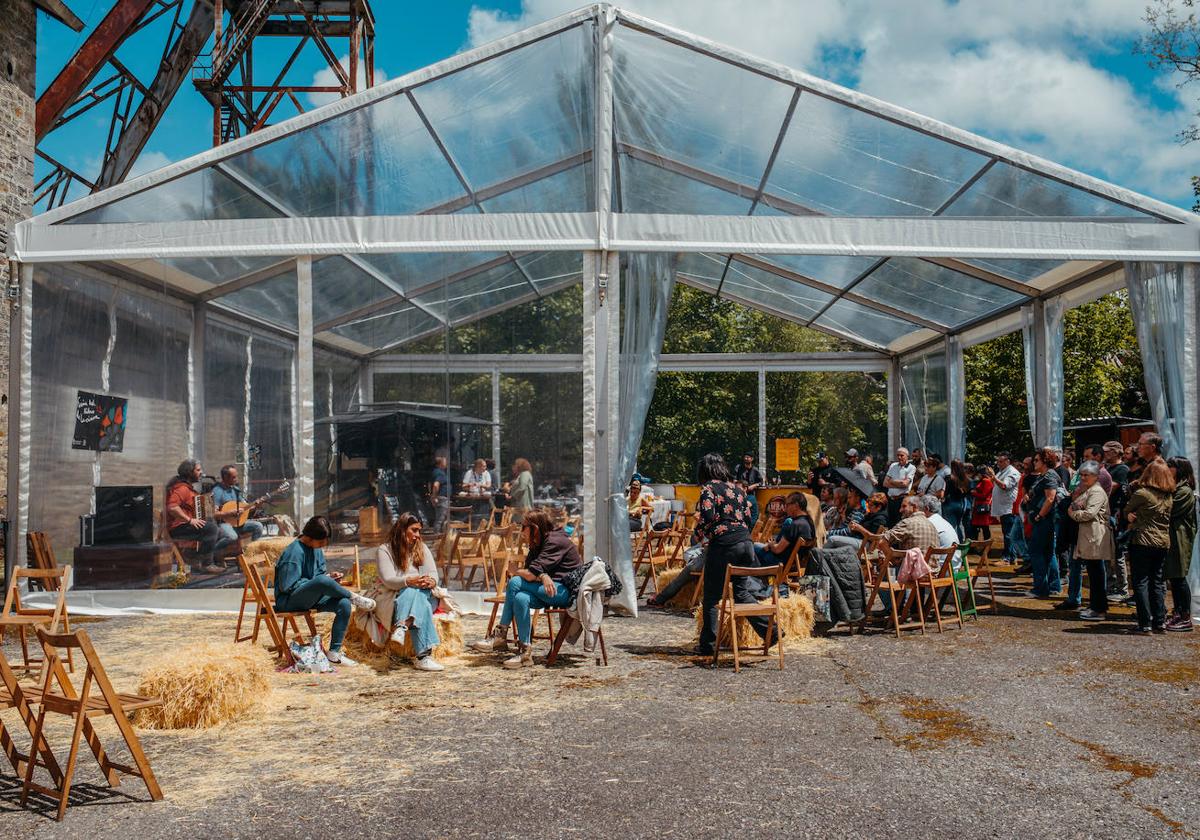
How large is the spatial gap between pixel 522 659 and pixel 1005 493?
686cm

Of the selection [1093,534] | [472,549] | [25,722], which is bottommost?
[25,722]

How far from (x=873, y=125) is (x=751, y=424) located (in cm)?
1482

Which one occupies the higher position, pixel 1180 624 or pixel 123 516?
pixel 123 516

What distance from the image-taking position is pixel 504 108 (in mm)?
8656

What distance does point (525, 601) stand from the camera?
667 centimetres

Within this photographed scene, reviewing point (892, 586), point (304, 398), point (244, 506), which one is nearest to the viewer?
point (892, 586)

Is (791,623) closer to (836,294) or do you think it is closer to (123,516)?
(123,516)

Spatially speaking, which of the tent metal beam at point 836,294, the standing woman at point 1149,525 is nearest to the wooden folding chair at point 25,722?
the standing woman at point 1149,525

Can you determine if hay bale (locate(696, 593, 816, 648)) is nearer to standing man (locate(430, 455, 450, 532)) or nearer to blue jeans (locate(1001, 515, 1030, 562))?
standing man (locate(430, 455, 450, 532))

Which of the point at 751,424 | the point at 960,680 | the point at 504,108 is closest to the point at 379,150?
the point at 504,108

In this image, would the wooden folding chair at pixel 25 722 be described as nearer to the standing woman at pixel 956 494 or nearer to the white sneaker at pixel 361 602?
the white sneaker at pixel 361 602

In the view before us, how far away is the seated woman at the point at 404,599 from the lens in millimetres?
6594

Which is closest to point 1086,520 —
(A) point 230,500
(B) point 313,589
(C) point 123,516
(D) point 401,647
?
(D) point 401,647

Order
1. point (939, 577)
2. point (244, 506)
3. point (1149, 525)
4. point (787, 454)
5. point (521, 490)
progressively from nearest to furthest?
point (1149, 525), point (939, 577), point (521, 490), point (244, 506), point (787, 454)
